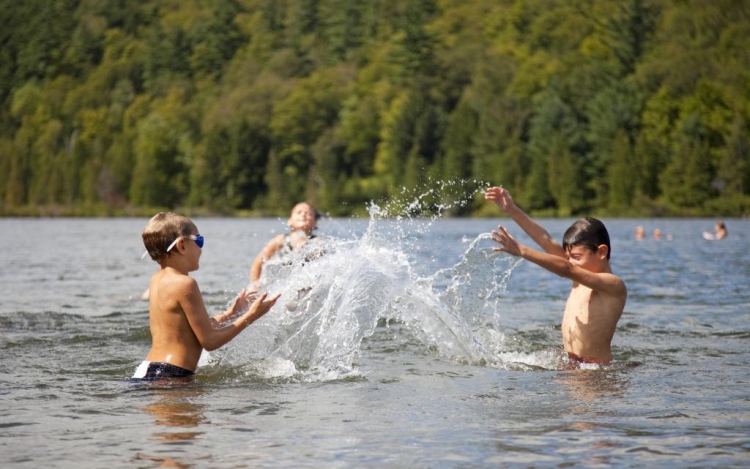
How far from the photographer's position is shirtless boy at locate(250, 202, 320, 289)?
12836 millimetres

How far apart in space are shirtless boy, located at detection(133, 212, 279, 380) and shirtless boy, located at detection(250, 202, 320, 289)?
451cm

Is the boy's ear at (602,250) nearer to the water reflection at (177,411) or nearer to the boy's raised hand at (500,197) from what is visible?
the boy's raised hand at (500,197)

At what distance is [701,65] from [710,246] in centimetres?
6737

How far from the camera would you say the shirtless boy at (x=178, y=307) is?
7867mm

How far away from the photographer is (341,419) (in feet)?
24.3

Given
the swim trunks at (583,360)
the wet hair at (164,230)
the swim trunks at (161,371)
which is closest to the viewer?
the wet hair at (164,230)

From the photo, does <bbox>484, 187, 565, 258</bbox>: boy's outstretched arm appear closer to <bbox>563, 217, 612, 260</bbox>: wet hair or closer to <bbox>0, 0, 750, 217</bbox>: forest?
<bbox>563, 217, 612, 260</bbox>: wet hair

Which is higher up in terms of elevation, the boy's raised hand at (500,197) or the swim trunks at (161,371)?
the boy's raised hand at (500,197)

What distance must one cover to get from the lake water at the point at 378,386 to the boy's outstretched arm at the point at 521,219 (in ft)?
3.61

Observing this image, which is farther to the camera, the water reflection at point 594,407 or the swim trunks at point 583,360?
the swim trunks at point 583,360

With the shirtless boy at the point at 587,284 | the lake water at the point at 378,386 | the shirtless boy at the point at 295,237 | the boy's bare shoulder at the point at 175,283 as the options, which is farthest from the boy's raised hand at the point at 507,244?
the shirtless boy at the point at 295,237

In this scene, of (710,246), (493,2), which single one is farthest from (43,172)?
(710,246)

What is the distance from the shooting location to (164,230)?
25.7 ft

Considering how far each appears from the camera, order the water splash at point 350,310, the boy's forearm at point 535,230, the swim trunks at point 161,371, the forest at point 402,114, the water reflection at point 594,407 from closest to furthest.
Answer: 1. the water reflection at point 594,407
2. the swim trunks at point 161,371
3. the boy's forearm at point 535,230
4. the water splash at point 350,310
5. the forest at point 402,114
